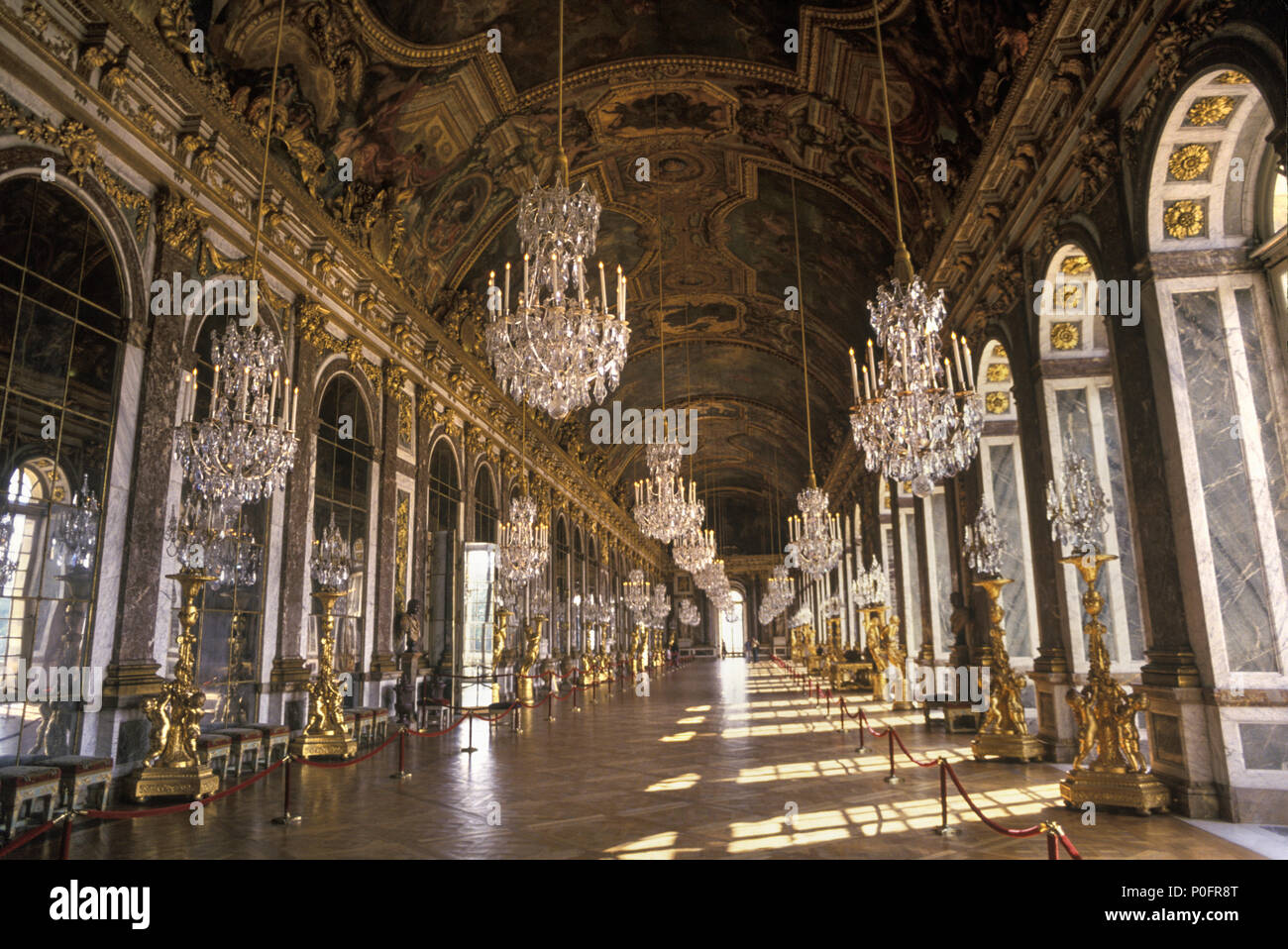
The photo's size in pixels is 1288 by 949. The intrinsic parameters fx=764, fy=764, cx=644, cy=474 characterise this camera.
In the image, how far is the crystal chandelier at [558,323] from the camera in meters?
5.81

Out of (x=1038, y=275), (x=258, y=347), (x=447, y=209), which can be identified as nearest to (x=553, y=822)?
(x=258, y=347)

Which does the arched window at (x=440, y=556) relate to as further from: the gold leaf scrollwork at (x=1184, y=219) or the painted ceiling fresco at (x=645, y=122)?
the gold leaf scrollwork at (x=1184, y=219)

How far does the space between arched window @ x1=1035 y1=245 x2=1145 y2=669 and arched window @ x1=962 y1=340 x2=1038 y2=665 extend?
52.3 inches

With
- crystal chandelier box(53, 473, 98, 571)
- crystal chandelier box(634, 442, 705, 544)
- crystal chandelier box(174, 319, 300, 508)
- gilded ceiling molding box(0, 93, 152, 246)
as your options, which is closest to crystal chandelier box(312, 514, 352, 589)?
crystal chandelier box(174, 319, 300, 508)

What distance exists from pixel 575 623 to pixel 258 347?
19820 mm

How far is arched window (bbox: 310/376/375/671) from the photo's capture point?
1020 centimetres

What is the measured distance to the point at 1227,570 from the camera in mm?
5398

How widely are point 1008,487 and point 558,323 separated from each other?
715 centimetres

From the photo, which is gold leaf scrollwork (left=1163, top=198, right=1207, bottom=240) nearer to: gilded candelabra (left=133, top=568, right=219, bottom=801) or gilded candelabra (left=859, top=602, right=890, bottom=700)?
gilded candelabra (left=133, top=568, right=219, bottom=801)

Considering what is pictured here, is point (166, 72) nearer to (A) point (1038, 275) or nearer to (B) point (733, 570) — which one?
(A) point (1038, 275)

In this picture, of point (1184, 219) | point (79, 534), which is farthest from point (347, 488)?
point (1184, 219)

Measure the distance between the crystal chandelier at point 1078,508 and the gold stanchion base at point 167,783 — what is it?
7160 millimetres

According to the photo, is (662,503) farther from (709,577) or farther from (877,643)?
(709,577)

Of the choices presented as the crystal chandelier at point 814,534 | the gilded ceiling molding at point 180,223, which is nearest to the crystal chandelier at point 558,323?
the gilded ceiling molding at point 180,223
